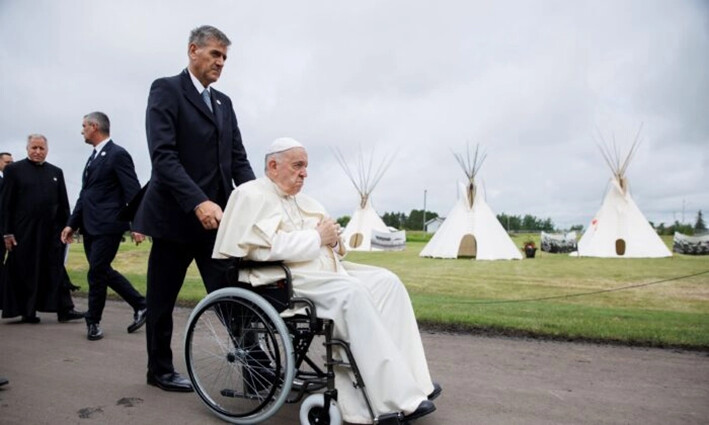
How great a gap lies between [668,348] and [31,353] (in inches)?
212

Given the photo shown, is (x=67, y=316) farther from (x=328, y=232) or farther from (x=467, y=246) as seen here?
(x=467, y=246)

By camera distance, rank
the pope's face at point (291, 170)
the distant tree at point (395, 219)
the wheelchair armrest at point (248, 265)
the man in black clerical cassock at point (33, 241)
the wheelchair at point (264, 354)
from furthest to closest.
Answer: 1. the distant tree at point (395, 219)
2. the man in black clerical cassock at point (33, 241)
3. the pope's face at point (291, 170)
4. the wheelchair armrest at point (248, 265)
5. the wheelchair at point (264, 354)

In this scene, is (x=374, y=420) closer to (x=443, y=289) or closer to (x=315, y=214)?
(x=315, y=214)

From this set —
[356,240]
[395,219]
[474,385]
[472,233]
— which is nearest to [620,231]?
[472,233]

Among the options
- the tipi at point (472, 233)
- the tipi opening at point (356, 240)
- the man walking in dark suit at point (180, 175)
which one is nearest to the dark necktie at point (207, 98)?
the man walking in dark suit at point (180, 175)

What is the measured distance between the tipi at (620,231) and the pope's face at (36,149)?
21694 millimetres

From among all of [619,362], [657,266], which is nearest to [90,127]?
[619,362]

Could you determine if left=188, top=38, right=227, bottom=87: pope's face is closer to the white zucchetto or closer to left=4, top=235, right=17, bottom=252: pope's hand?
the white zucchetto

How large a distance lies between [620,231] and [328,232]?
22954mm

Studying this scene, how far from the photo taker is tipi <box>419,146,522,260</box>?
21.4 meters

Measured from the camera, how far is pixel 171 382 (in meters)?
3.26

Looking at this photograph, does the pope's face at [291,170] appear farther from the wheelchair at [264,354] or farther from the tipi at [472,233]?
the tipi at [472,233]

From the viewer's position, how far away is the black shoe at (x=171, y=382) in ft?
10.6

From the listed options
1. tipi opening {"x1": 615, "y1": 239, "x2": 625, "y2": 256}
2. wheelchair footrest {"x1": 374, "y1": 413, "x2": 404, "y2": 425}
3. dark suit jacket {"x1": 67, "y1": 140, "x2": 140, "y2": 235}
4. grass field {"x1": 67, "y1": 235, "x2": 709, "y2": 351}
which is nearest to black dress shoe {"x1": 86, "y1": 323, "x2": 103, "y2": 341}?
dark suit jacket {"x1": 67, "y1": 140, "x2": 140, "y2": 235}
